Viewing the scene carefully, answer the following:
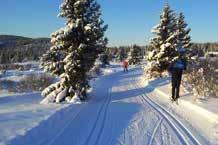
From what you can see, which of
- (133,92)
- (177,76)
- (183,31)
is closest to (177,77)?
(177,76)

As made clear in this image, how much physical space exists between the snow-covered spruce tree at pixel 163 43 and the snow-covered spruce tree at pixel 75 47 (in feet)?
49.8

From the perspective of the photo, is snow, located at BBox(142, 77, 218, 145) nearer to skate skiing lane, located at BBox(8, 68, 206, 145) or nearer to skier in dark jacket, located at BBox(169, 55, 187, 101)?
skate skiing lane, located at BBox(8, 68, 206, 145)

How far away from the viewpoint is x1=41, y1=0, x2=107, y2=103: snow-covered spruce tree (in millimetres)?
20250

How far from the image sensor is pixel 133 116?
14133 mm

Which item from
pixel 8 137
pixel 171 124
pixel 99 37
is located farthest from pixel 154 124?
pixel 99 37

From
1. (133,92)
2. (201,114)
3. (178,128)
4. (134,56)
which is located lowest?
(134,56)

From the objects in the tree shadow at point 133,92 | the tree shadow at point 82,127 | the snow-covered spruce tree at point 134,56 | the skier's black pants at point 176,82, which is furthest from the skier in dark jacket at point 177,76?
the snow-covered spruce tree at point 134,56

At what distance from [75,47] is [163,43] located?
17.6 metres

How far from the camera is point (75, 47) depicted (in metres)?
20.7

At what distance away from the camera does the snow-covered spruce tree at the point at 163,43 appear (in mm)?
35594

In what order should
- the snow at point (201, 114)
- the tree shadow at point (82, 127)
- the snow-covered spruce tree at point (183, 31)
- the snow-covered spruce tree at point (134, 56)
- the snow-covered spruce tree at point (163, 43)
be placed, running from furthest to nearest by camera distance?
the snow-covered spruce tree at point (134, 56)
the snow-covered spruce tree at point (183, 31)
the snow-covered spruce tree at point (163, 43)
the snow at point (201, 114)
the tree shadow at point (82, 127)

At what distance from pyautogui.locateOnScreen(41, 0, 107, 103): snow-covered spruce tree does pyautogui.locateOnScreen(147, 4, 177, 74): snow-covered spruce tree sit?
15.2 meters

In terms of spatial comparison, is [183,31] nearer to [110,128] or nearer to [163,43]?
[163,43]

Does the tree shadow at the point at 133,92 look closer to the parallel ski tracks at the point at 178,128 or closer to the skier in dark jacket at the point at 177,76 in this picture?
the skier in dark jacket at the point at 177,76
